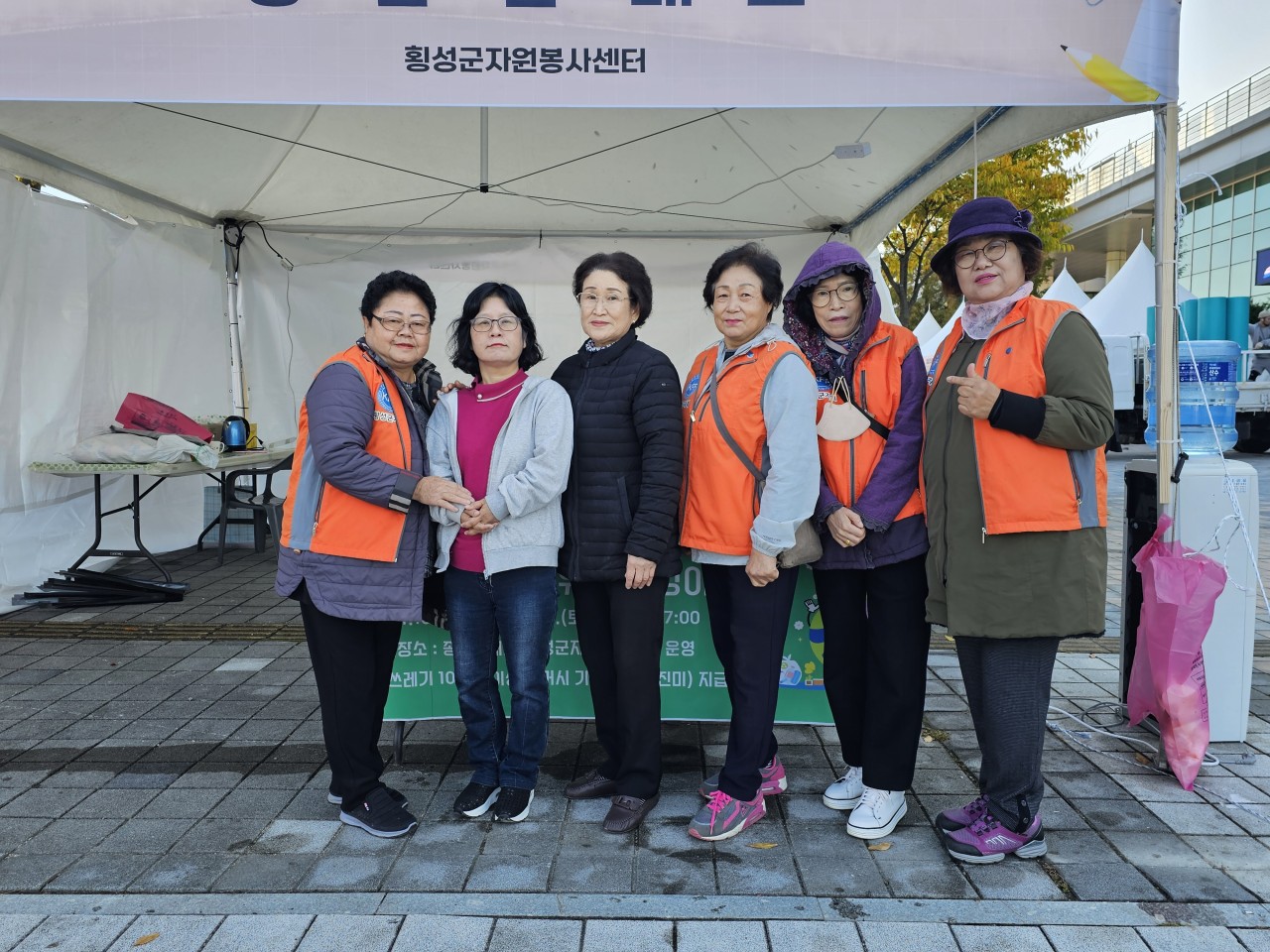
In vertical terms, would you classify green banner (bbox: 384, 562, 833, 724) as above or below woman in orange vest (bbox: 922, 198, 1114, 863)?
below

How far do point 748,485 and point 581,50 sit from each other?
1.48 m

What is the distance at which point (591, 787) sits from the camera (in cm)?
307

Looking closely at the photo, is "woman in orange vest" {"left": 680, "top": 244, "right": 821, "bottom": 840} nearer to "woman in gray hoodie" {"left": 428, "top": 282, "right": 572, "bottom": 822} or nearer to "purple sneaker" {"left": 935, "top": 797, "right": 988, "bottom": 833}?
"woman in gray hoodie" {"left": 428, "top": 282, "right": 572, "bottom": 822}

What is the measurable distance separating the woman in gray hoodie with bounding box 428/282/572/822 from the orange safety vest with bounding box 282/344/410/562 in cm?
15

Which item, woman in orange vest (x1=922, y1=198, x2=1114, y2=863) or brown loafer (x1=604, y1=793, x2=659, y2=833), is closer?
woman in orange vest (x1=922, y1=198, x2=1114, y2=863)

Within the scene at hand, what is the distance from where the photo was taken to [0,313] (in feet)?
17.9

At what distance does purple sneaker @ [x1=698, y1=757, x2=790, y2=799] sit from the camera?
9.94ft

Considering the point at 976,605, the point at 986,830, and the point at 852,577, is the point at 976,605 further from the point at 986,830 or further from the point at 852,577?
the point at 986,830

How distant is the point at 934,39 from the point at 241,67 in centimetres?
220

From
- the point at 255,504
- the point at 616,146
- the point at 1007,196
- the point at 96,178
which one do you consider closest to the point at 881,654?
the point at 616,146

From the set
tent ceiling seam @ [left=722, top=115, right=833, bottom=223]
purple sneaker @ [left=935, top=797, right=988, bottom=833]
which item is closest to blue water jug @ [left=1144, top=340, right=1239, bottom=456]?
purple sneaker @ [left=935, top=797, right=988, bottom=833]

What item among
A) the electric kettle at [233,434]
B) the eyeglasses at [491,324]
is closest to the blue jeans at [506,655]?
the eyeglasses at [491,324]

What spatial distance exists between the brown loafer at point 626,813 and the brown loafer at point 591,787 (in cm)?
14

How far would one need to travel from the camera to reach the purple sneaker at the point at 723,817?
276 centimetres
